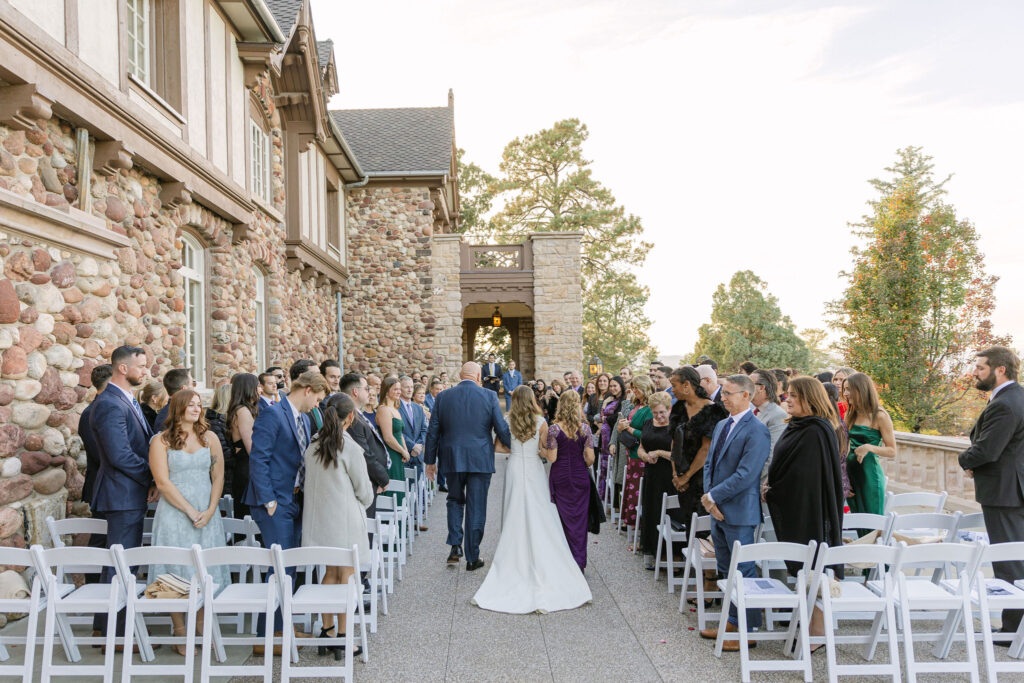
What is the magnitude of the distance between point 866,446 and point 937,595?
5.41ft

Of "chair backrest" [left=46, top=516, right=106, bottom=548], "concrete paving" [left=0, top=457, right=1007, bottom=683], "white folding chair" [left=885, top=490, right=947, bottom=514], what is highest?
"chair backrest" [left=46, top=516, right=106, bottom=548]

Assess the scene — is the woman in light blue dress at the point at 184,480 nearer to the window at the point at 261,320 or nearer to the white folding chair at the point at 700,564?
the white folding chair at the point at 700,564

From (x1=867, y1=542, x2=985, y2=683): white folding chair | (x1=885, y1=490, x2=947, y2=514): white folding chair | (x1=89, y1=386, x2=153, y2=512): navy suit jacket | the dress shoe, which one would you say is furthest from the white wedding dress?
(x1=89, y1=386, x2=153, y2=512): navy suit jacket

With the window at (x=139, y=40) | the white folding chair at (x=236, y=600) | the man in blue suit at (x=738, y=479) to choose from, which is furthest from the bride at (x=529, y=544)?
the window at (x=139, y=40)

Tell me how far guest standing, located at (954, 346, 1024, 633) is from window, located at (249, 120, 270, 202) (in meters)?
10.1

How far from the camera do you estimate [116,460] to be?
4.99 metres

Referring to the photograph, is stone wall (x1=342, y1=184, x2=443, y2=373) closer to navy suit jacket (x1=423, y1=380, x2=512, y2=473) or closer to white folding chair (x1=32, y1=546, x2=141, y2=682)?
navy suit jacket (x1=423, y1=380, x2=512, y2=473)

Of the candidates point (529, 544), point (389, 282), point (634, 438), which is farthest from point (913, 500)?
point (389, 282)

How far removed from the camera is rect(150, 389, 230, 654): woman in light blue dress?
4.88 metres

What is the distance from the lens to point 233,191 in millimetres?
10008

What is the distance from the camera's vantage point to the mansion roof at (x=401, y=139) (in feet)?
67.6

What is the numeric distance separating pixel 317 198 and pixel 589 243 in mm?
16055

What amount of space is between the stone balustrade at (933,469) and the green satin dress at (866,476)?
9.23 feet

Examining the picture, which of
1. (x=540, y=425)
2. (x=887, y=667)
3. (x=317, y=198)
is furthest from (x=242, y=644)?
(x=317, y=198)
